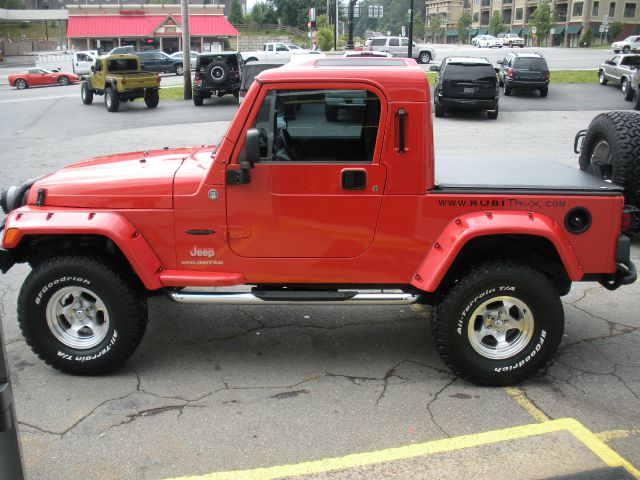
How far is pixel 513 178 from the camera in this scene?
4.52 metres

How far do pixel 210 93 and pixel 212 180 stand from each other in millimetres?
20191

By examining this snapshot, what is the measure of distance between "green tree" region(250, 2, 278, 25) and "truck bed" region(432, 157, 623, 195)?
98.2 meters

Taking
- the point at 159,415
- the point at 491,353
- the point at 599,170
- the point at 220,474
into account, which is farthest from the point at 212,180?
the point at 599,170

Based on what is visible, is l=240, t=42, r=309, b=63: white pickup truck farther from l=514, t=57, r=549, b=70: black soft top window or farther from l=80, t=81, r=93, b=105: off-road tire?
l=514, t=57, r=549, b=70: black soft top window

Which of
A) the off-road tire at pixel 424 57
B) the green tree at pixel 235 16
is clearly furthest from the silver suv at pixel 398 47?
the green tree at pixel 235 16

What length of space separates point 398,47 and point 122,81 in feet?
88.5

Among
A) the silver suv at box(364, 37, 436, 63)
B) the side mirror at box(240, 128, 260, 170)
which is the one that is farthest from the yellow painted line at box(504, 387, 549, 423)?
the silver suv at box(364, 37, 436, 63)

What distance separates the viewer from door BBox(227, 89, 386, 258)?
4.13m

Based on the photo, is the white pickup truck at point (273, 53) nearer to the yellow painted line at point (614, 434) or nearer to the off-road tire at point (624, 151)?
the off-road tire at point (624, 151)

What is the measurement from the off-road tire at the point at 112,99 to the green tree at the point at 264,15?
263ft

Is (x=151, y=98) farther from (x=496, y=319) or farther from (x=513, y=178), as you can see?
(x=496, y=319)

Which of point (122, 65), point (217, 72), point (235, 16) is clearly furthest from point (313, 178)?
point (235, 16)

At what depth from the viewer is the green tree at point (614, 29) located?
81.5 m

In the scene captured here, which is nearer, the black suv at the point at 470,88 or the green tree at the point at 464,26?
the black suv at the point at 470,88
